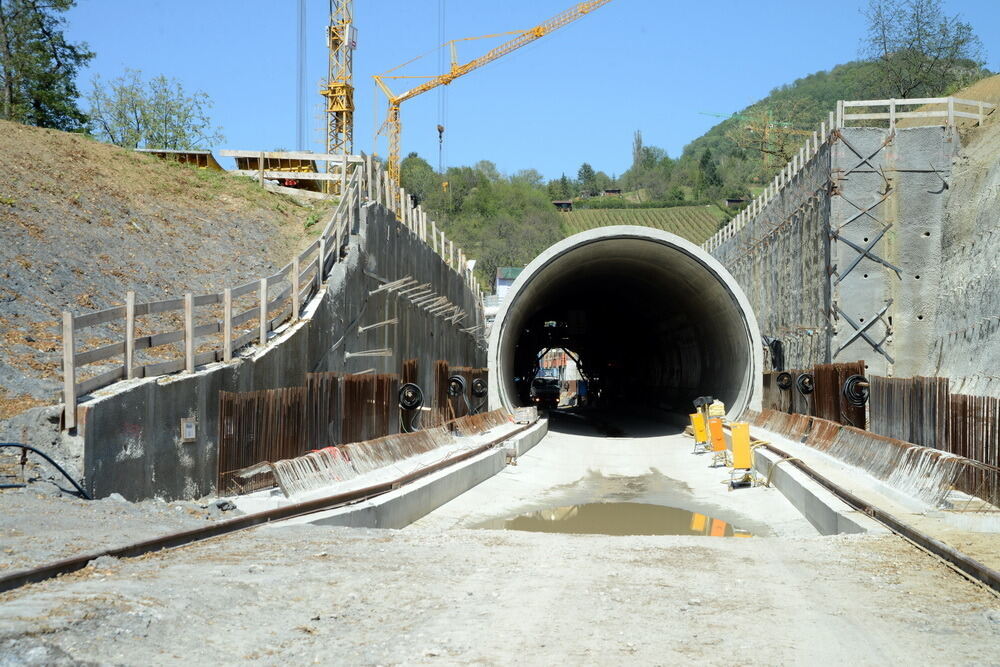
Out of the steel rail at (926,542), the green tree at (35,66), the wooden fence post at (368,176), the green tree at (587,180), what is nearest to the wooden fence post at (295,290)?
the wooden fence post at (368,176)

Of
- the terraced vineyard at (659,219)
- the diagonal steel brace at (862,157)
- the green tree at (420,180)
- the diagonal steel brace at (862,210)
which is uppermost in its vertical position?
the green tree at (420,180)

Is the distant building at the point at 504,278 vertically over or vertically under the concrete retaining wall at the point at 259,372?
over

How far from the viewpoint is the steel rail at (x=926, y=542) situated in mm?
7273

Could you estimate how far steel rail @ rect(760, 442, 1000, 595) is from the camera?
23.9 feet

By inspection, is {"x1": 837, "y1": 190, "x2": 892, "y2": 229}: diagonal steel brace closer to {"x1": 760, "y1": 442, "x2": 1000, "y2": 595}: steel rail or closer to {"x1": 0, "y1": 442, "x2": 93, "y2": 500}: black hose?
{"x1": 760, "y1": 442, "x2": 1000, "y2": 595}: steel rail

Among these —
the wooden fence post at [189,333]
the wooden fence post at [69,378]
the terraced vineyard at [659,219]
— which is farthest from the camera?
the terraced vineyard at [659,219]

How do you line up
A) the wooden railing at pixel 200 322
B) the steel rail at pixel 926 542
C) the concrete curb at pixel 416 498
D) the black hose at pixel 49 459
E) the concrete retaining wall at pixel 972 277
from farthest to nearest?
the concrete retaining wall at pixel 972 277
the concrete curb at pixel 416 498
the wooden railing at pixel 200 322
the black hose at pixel 49 459
the steel rail at pixel 926 542

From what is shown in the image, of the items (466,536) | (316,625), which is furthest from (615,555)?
(316,625)

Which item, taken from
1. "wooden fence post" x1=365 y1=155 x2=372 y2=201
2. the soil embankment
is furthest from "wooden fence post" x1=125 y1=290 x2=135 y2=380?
the soil embankment

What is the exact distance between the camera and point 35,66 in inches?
1495

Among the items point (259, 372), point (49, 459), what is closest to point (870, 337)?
point (259, 372)

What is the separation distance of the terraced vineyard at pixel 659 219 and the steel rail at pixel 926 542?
Result: 11466cm

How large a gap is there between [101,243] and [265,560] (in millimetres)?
12518

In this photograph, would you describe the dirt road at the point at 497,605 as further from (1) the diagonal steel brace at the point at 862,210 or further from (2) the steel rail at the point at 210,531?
(1) the diagonal steel brace at the point at 862,210
